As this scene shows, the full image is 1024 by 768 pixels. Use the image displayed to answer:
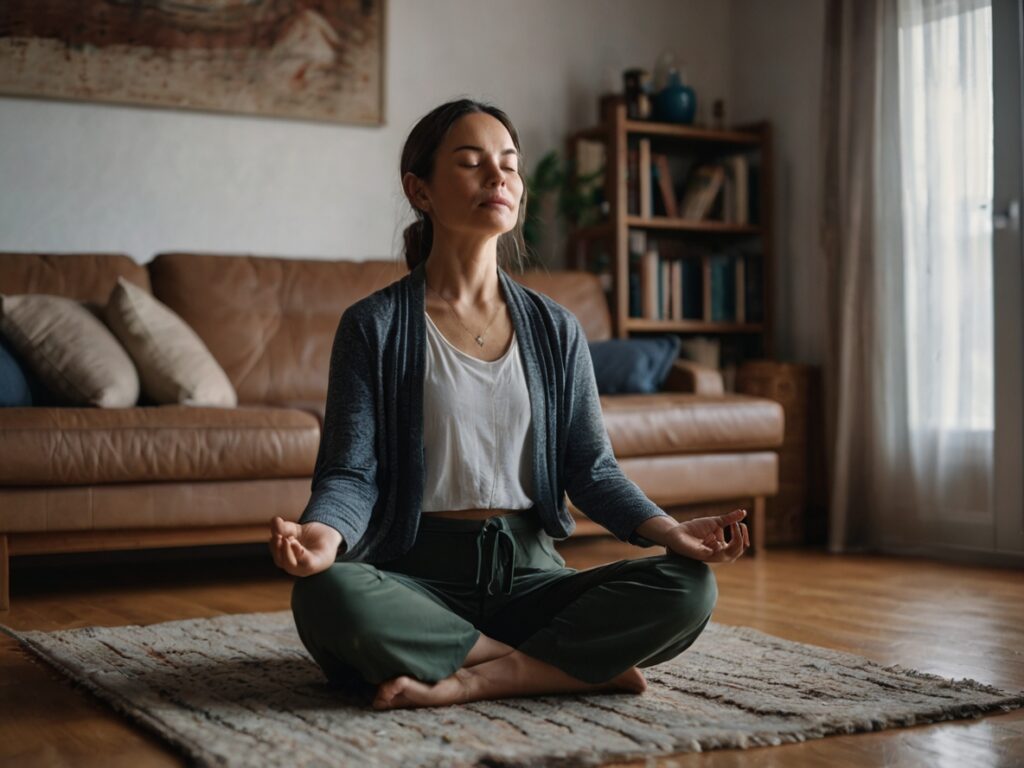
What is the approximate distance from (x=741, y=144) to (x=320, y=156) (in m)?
1.67

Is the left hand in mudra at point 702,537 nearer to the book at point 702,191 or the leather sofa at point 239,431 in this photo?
the leather sofa at point 239,431

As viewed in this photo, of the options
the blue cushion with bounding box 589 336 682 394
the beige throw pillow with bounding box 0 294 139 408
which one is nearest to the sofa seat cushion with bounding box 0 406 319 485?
the beige throw pillow with bounding box 0 294 139 408

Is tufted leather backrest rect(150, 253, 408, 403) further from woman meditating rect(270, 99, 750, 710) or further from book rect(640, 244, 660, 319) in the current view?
woman meditating rect(270, 99, 750, 710)

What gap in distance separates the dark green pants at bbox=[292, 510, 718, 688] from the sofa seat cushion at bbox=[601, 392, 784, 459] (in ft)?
5.16

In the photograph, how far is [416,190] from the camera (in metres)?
1.96

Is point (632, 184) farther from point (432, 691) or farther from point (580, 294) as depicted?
point (432, 691)

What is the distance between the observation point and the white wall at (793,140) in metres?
4.59

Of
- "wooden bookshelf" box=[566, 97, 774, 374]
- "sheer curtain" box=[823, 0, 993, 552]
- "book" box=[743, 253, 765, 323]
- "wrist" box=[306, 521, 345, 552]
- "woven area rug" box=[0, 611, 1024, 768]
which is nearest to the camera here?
"woven area rug" box=[0, 611, 1024, 768]

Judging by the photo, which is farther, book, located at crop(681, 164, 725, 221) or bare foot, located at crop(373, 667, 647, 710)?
book, located at crop(681, 164, 725, 221)

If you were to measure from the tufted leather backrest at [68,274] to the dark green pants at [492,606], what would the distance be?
1.98 metres

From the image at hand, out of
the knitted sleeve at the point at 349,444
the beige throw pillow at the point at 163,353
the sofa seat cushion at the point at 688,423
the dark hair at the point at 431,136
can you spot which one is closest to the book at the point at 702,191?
the sofa seat cushion at the point at 688,423

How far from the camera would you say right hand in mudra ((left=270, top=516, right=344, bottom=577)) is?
1.54 m

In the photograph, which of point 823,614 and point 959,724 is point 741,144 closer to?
point 823,614

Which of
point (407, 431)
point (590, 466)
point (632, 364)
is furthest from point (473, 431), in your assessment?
point (632, 364)
